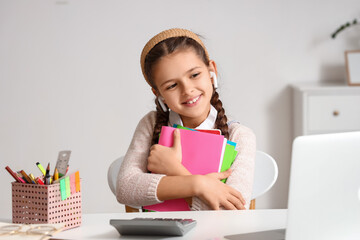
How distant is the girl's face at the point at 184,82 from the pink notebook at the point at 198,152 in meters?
0.08

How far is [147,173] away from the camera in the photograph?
1.64 m

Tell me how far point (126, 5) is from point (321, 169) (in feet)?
8.95

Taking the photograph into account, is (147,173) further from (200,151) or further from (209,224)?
(209,224)

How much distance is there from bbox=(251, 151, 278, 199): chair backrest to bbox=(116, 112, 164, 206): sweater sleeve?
398 millimetres

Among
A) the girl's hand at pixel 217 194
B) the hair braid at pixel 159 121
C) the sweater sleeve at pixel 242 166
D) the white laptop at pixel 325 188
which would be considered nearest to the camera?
the white laptop at pixel 325 188

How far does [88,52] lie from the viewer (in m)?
3.50

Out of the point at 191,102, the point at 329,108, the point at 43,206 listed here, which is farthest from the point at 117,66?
the point at 43,206

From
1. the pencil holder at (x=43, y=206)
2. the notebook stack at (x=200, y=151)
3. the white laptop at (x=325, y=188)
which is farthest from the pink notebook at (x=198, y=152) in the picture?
the white laptop at (x=325, y=188)

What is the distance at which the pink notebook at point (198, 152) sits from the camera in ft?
5.28

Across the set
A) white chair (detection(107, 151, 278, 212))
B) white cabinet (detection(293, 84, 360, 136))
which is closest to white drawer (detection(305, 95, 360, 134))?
white cabinet (detection(293, 84, 360, 136))

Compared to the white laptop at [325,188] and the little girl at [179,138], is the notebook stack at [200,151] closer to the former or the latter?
the little girl at [179,138]

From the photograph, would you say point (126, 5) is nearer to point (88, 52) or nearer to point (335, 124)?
point (88, 52)

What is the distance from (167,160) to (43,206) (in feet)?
1.51

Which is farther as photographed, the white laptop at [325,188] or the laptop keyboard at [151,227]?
the laptop keyboard at [151,227]
